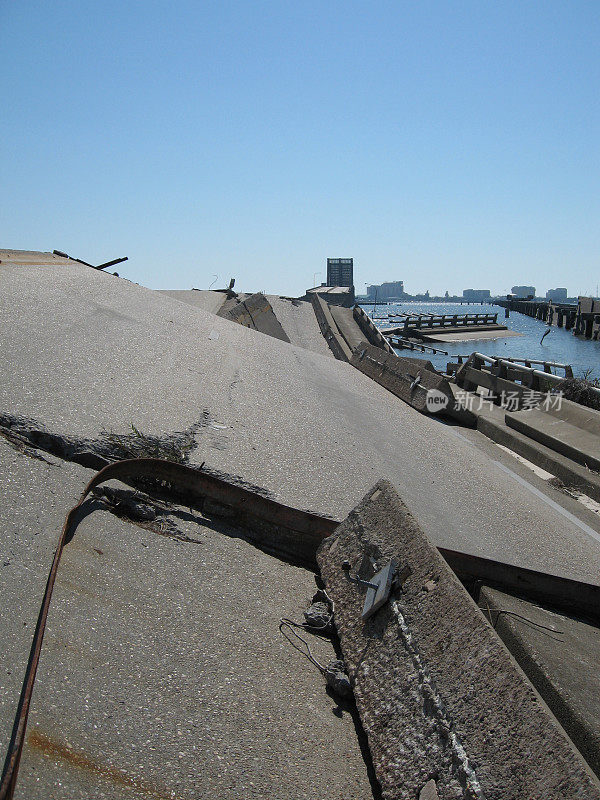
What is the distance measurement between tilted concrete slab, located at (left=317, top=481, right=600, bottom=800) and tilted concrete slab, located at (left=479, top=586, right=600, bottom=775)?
0.63 m

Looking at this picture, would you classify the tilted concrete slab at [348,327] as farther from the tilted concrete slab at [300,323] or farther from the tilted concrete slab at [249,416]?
the tilted concrete slab at [249,416]

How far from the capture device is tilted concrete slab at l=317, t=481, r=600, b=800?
77.9 inches

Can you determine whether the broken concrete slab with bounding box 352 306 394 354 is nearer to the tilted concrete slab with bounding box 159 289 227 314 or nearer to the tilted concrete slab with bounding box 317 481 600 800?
the tilted concrete slab with bounding box 159 289 227 314

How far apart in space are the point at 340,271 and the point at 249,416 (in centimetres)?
9517

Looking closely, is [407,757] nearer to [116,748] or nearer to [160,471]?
[116,748]

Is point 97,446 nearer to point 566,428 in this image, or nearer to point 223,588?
point 223,588

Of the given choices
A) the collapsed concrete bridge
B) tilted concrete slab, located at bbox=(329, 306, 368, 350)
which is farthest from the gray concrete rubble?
tilted concrete slab, located at bbox=(329, 306, 368, 350)

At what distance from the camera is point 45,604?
254cm

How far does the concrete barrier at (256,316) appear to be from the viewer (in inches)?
632

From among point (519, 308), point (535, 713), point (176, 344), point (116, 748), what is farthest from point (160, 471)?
point (519, 308)

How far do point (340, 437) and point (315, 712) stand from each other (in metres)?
3.38

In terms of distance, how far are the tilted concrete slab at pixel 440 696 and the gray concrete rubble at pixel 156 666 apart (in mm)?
193

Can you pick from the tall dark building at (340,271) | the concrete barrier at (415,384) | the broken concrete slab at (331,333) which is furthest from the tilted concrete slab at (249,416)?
the tall dark building at (340,271)

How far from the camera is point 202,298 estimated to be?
20.9m
